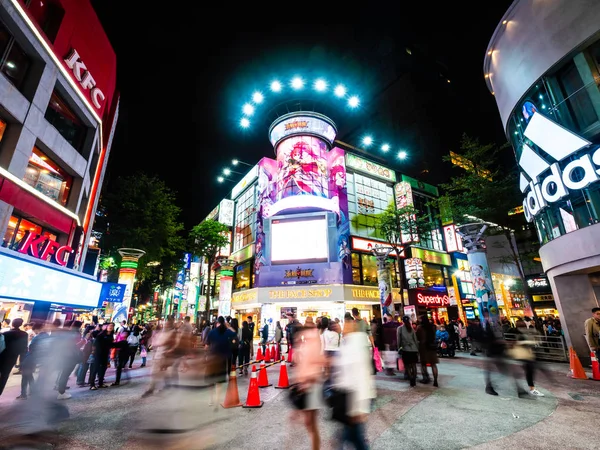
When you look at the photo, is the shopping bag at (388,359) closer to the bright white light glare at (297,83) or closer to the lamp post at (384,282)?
the lamp post at (384,282)

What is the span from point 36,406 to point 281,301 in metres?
23.4

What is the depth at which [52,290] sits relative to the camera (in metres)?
9.41

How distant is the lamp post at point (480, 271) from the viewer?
14.6 metres

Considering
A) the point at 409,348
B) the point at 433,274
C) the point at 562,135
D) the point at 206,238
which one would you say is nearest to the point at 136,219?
the point at 206,238

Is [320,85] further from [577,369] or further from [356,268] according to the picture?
[577,369]

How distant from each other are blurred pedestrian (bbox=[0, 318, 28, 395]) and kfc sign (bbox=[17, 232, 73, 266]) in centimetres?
368

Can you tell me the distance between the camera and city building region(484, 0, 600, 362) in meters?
10.7

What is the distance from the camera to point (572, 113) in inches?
456

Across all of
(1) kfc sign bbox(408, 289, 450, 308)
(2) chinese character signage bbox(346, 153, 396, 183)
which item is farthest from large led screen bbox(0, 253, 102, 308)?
(2) chinese character signage bbox(346, 153, 396, 183)

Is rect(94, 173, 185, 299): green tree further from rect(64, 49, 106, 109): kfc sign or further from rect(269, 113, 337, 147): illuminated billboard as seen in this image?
rect(269, 113, 337, 147): illuminated billboard

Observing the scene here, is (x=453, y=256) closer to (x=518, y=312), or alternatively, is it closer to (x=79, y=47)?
(x=518, y=312)

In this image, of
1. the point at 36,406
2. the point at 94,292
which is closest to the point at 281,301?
the point at 94,292

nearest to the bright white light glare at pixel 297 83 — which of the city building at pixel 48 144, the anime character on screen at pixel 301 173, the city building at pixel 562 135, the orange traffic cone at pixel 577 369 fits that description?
the anime character on screen at pixel 301 173

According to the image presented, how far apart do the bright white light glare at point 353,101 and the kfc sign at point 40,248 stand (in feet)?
102
